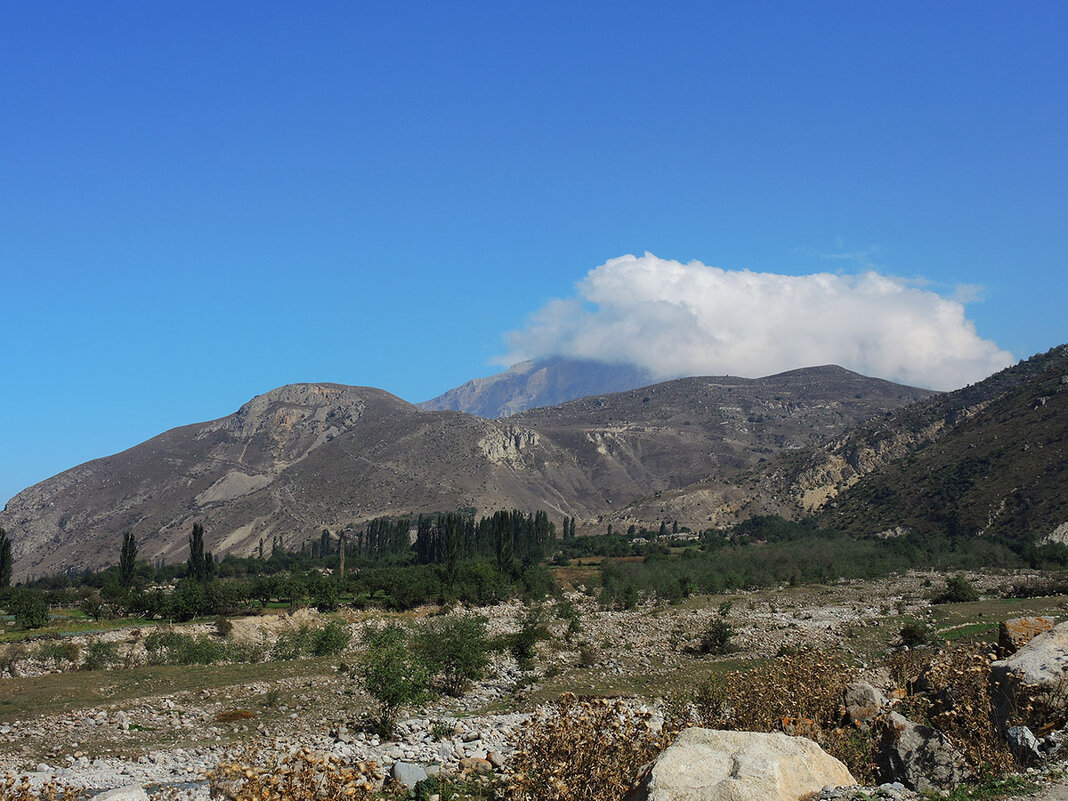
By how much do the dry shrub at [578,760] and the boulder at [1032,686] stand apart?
5218 mm

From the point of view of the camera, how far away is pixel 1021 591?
4697 cm

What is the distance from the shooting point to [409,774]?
14.5 m

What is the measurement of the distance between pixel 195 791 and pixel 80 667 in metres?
27.5

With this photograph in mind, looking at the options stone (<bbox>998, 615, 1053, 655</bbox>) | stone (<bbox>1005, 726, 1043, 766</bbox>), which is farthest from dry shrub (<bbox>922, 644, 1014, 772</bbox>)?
stone (<bbox>998, 615, 1053, 655</bbox>)

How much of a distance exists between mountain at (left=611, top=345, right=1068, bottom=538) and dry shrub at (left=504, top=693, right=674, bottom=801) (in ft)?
258

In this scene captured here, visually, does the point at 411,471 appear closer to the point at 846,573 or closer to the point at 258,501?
the point at 258,501

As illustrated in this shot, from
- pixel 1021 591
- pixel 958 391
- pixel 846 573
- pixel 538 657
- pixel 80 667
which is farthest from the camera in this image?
pixel 958 391

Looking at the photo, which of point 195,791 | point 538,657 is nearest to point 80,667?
point 538,657

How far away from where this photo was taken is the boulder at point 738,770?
743cm

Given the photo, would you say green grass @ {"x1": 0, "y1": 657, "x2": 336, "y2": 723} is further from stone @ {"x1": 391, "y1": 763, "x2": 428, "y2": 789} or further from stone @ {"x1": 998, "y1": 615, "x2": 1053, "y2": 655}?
stone @ {"x1": 998, "y1": 615, "x2": 1053, "y2": 655}

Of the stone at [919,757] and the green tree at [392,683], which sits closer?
the stone at [919,757]

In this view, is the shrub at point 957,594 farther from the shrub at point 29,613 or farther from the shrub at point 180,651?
the shrub at point 29,613

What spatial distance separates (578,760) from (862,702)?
673cm

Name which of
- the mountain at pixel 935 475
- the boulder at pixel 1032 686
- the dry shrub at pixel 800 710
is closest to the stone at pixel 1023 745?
the boulder at pixel 1032 686
